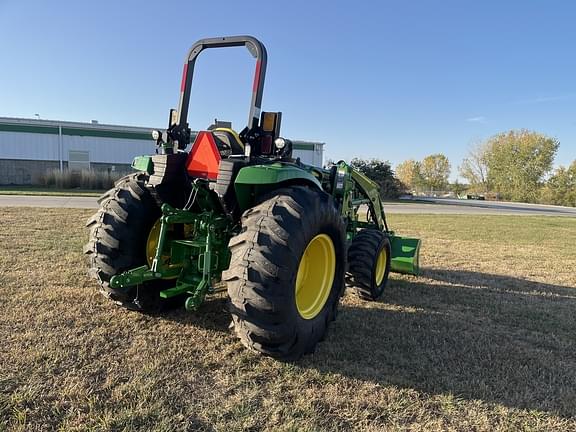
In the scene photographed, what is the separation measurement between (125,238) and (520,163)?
63.2 meters

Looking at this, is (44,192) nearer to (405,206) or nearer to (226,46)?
(405,206)

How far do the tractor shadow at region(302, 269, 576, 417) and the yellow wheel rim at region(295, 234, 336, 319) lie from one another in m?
0.42

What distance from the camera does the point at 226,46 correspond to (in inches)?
163

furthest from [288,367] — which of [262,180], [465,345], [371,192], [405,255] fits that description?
[371,192]

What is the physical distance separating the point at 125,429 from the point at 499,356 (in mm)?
2995

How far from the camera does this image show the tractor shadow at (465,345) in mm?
3100

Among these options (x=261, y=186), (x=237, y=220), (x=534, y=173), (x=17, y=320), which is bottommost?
(x=17, y=320)

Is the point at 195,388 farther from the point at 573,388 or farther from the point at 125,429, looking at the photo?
the point at 573,388

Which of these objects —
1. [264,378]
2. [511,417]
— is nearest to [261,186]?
[264,378]

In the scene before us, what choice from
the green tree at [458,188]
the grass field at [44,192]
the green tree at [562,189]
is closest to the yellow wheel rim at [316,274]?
the grass field at [44,192]

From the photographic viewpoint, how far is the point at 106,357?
128 inches

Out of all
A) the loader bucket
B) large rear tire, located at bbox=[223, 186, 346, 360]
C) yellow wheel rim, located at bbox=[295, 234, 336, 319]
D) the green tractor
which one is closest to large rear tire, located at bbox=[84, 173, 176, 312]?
the green tractor

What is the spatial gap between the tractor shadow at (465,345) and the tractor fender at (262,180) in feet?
4.55

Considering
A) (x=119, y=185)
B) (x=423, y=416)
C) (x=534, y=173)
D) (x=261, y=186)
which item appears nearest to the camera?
(x=423, y=416)
